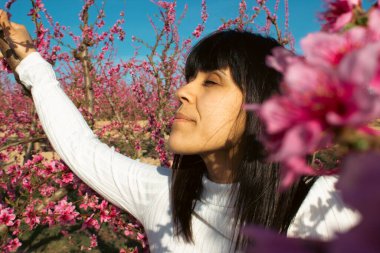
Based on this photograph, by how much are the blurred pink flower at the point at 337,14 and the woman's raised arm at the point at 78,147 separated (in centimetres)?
157

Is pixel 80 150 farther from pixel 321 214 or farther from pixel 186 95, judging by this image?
pixel 321 214

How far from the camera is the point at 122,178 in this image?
1931 mm

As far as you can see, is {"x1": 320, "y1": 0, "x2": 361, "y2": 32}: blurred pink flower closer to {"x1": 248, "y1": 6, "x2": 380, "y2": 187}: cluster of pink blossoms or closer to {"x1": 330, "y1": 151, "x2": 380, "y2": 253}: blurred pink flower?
{"x1": 248, "y1": 6, "x2": 380, "y2": 187}: cluster of pink blossoms

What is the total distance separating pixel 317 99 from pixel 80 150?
1756 mm

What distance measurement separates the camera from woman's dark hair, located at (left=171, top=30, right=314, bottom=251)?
1453mm

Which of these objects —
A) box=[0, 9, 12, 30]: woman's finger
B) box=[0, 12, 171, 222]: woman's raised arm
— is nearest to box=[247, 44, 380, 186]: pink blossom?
box=[0, 12, 171, 222]: woman's raised arm

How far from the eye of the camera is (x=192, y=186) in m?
1.86

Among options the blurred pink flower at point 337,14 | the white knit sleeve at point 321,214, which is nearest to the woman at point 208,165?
the white knit sleeve at point 321,214

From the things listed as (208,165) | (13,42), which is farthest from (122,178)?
(13,42)

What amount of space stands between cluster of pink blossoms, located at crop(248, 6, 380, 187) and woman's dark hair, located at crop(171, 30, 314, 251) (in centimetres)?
109

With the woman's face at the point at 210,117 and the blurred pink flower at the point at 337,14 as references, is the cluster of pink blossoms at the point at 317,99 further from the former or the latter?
the woman's face at the point at 210,117

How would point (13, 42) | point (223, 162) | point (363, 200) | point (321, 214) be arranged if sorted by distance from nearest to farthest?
point (363, 200), point (321, 214), point (223, 162), point (13, 42)

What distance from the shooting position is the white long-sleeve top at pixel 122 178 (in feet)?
5.43

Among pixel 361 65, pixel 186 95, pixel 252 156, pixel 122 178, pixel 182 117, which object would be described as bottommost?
pixel 122 178
